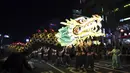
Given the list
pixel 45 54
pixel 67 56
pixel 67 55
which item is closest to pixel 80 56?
pixel 67 55

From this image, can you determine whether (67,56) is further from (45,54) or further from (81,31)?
(45,54)

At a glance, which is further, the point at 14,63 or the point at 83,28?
the point at 83,28

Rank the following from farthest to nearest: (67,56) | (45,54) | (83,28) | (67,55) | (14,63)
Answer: (45,54) → (67,56) → (67,55) → (83,28) → (14,63)

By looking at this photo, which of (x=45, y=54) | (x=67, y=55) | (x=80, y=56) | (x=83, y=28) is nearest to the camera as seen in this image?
(x=80, y=56)

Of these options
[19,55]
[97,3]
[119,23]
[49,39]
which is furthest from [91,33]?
[97,3]

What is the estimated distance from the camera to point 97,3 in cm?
8106

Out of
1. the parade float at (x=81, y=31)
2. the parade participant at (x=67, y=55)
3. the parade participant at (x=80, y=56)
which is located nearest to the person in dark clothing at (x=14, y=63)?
the parade participant at (x=80, y=56)

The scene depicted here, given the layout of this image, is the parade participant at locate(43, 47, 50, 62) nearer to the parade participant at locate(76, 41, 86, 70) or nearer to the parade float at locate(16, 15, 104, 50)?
the parade float at locate(16, 15, 104, 50)

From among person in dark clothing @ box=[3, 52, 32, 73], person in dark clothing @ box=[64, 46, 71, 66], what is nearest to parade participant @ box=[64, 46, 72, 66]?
person in dark clothing @ box=[64, 46, 71, 66]

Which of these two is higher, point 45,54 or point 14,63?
point 45,54

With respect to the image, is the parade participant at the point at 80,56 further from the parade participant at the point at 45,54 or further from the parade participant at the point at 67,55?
the parade participant at the point at 45,54

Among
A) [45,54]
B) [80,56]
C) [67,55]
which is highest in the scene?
[45,54]


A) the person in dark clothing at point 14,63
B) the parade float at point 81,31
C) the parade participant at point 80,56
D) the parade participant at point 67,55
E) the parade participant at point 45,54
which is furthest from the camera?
the parade participant at point 45,54

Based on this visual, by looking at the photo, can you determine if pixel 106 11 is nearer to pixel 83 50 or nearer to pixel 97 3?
pixel 97 3
